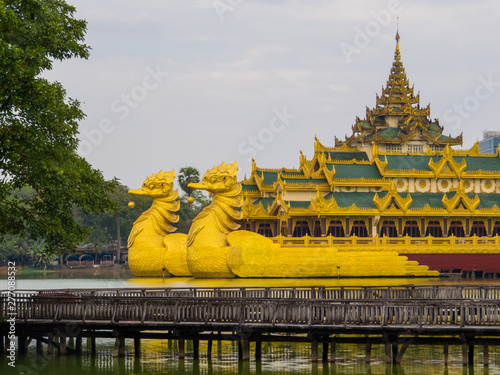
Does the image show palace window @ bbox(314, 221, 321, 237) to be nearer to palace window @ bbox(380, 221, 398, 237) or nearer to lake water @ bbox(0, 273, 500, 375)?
palace window @ bbox(380, 221, 398, 237)

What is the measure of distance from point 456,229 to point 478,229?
1526 millimetres

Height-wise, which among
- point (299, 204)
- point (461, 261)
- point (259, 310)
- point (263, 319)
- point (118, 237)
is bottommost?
point (263, 319)

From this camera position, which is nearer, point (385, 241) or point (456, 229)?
point (385, 241)

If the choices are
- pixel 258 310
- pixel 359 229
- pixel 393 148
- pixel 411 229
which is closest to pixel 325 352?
pixel 258 310

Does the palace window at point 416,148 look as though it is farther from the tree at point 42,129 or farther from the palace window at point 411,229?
the tree at point 42,129

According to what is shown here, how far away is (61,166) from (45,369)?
6.06 metres

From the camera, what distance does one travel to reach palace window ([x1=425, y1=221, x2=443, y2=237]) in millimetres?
66438

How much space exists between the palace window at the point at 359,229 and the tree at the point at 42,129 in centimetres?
3490

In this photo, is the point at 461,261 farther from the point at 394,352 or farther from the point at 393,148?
the point at 394,352

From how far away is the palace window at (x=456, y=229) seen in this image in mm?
66750

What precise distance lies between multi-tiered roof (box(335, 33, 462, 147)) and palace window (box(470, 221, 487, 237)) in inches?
385

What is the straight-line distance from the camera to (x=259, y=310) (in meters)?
29.9

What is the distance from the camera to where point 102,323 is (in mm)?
30062

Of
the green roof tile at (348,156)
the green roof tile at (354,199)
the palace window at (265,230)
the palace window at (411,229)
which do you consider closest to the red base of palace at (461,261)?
the palace window at (411,229)
